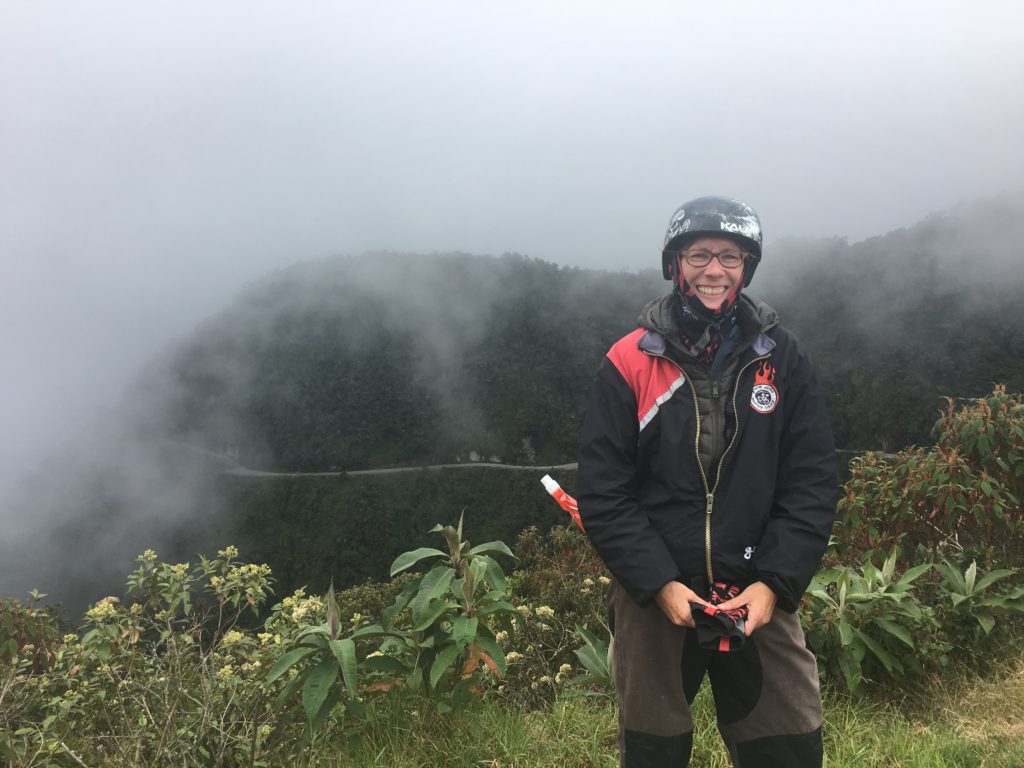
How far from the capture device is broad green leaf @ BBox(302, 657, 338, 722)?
2283 mm

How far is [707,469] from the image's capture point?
75.3 inches

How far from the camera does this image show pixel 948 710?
2846mm

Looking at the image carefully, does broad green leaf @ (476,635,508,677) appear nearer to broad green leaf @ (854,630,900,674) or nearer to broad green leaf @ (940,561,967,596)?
broad green leaf @ (854,630,900,674)

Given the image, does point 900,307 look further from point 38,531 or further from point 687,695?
point 38,531

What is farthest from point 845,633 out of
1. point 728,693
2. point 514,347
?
point 514,347

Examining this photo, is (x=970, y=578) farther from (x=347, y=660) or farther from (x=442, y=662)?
(x=347, y=660)

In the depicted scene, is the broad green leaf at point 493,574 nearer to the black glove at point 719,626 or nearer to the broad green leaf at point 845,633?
the black glove at point 719,626

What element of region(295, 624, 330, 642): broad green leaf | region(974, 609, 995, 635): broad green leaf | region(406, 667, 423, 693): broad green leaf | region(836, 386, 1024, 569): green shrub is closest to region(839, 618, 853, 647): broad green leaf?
region(974, 609, 995, 635): broad green leaf

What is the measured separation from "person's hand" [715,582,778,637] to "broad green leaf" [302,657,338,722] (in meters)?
1.42

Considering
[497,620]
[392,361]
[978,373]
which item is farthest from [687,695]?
[392,361]

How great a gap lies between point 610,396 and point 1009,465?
3.45 meters

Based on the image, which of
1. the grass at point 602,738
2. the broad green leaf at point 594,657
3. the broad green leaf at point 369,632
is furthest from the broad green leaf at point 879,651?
the broad green leaf at point 369,632

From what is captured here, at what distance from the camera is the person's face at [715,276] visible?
6.66 feet

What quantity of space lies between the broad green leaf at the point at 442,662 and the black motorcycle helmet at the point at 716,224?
1.63 metres
